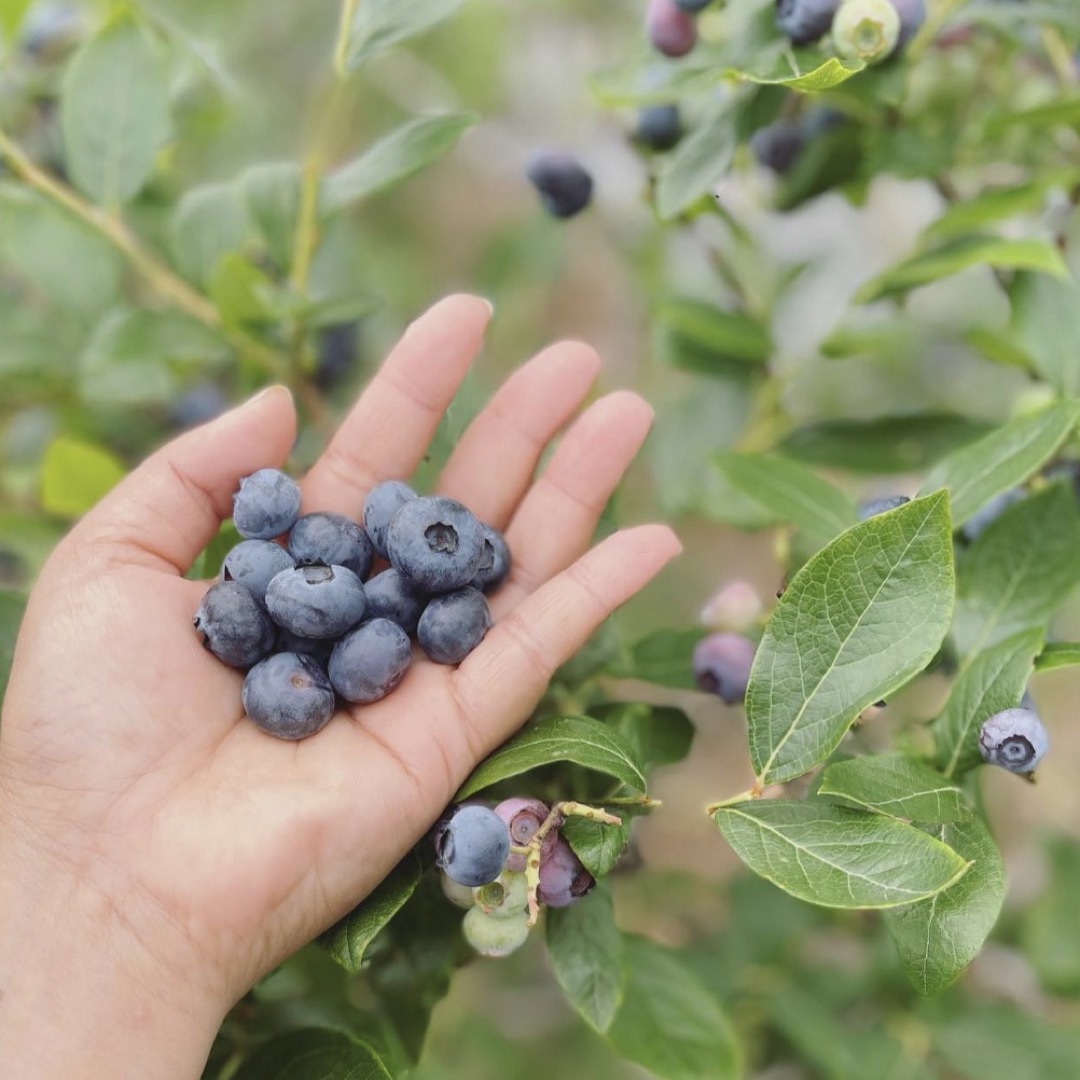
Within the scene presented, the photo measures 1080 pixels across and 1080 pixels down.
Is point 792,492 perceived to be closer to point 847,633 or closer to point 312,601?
point 847,633

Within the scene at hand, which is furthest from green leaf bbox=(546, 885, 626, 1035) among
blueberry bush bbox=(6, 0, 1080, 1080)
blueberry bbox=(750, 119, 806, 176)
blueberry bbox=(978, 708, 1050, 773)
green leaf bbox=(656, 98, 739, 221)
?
blueberry bbox=(750, 119, 806, 176)

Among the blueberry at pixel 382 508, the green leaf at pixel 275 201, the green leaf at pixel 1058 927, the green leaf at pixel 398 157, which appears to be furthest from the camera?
the green leaf at pixel 1058 927

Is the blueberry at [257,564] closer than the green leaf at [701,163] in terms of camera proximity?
Yes

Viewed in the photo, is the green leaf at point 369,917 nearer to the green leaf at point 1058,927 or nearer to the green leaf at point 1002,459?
the green leaf at point 1002,459

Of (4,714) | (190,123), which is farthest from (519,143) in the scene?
(4,714)

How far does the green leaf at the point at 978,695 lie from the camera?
0.92 m

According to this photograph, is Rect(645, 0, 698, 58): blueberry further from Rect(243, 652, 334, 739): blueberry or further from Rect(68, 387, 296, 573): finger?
Rect(243, 652, 334, 739): blueberry

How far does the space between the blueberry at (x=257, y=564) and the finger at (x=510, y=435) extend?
9.9 inches

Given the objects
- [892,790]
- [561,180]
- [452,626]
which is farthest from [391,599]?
[561,180]

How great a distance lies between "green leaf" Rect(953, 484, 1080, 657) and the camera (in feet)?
3.51

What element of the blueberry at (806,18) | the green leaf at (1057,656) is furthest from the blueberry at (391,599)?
the blueberry at (806,18)

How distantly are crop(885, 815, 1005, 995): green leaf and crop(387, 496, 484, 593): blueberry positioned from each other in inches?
18.3

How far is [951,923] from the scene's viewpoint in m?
0.83

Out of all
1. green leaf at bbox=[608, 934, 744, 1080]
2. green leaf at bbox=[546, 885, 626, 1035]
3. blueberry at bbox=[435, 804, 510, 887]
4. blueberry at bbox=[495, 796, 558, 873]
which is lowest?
green leaf at bbox=[608, 934, 744, 1080]
